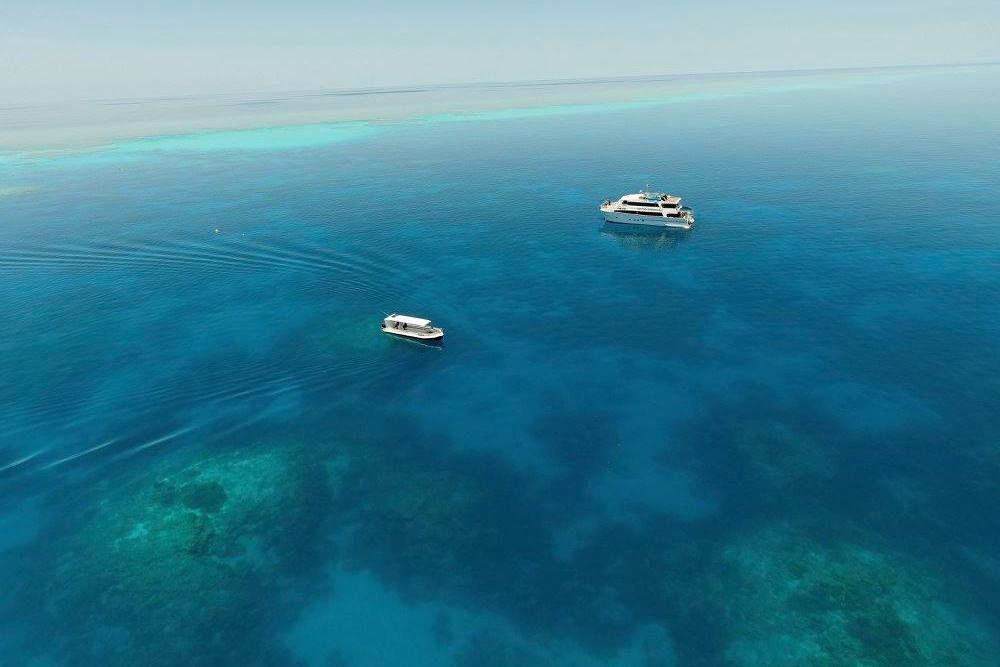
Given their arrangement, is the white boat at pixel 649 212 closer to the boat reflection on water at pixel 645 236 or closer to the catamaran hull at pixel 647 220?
the catamaran hull at pixel 647 220

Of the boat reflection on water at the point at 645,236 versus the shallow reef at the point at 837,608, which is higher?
the boat reflection on water at the point at 645,236

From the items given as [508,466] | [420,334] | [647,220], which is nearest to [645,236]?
[647,220]

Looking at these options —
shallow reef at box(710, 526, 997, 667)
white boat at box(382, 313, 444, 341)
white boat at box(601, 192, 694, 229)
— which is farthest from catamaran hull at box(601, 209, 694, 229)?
shallow reef at box(710, 526, 997, 667)

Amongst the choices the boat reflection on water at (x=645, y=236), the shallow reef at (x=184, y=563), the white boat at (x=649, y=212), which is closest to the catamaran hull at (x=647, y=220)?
the white boat at (x=649, y=212)

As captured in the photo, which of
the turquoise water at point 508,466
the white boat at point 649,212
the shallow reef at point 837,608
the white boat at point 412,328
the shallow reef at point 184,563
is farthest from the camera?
the white boat at point 649,212

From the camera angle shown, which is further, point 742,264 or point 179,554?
point 742,264

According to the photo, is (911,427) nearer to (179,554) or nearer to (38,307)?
(179,554)

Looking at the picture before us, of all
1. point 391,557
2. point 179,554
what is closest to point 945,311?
point 391,557

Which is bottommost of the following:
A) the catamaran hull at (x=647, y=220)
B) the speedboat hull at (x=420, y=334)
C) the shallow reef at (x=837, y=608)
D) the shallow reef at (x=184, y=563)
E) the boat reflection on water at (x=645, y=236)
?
the shallow reef at (x=184, y=563)
